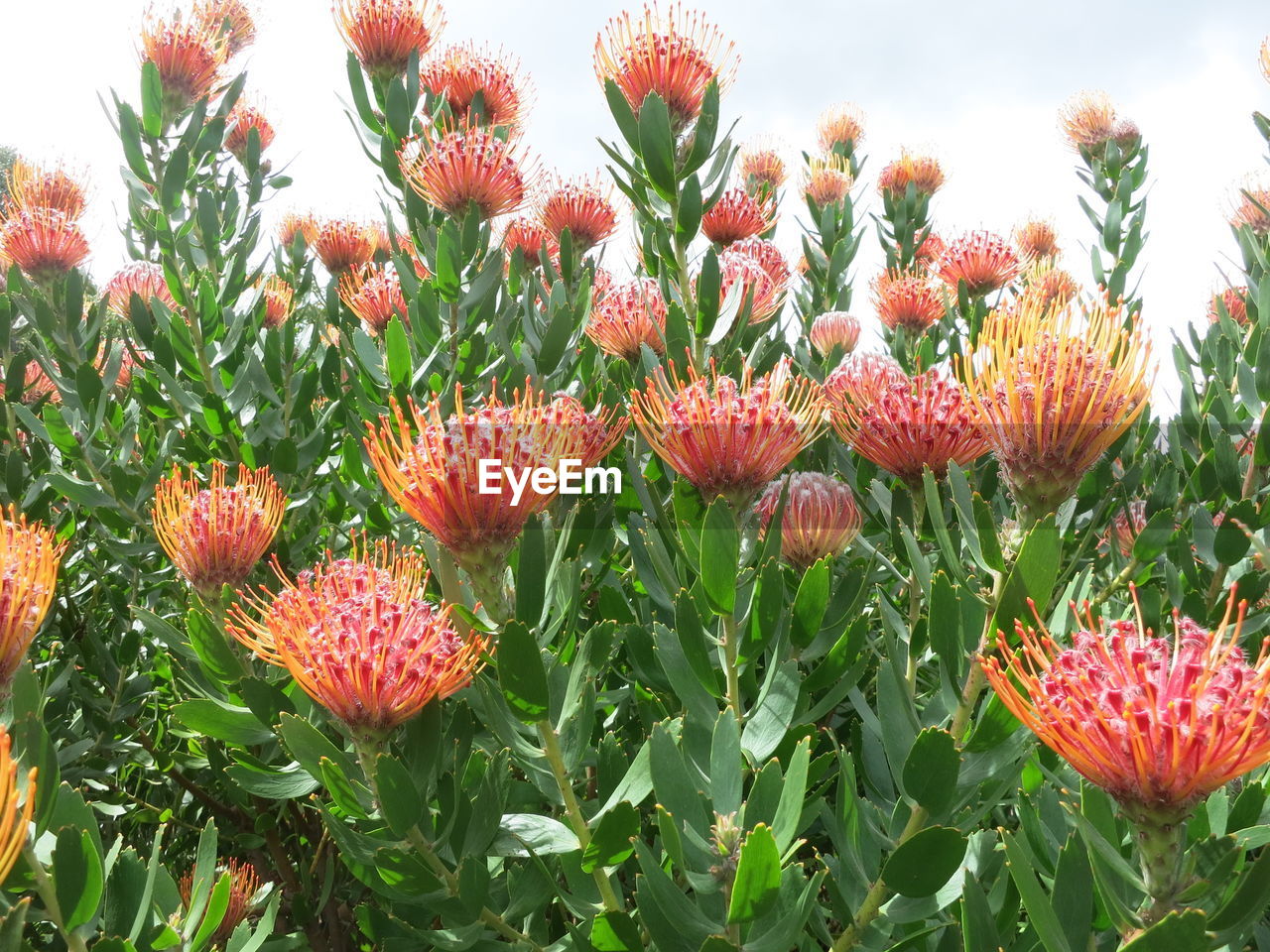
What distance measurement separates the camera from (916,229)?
369 cm

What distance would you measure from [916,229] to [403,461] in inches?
121

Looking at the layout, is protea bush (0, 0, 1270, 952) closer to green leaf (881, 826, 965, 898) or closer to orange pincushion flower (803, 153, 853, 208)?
green leaf (881, 826, 965, 898)

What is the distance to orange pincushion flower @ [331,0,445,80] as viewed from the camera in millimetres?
2238

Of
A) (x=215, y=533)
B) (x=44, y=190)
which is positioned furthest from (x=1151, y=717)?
(x=44, y=190)

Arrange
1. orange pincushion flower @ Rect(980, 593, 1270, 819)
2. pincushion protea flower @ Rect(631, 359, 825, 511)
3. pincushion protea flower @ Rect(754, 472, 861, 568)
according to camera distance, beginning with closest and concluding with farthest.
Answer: orange pincushion flower @ Rect(980, 593, 1270, 819) < pincushion protea flower @ Rect(631, 359, 825, 511) < pincushion protea flower @ Rect(754, 472, 861, 568)

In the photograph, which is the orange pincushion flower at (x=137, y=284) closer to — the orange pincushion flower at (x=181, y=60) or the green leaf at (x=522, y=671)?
the orange pincushion flower at (x=181, y=60)

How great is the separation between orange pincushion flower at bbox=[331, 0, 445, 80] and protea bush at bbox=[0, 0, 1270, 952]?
0.01m

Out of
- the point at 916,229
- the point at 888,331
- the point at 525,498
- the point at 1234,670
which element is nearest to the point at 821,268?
the point at 888,331

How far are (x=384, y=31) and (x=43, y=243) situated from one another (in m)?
1.15

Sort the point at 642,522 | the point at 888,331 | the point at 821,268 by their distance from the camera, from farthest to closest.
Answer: the point at 821,268 → the point at 888,331 → the point at 642,522

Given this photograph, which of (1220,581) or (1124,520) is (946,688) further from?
(1124,520)

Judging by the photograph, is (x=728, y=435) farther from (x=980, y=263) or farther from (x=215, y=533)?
(x=980, y=263)

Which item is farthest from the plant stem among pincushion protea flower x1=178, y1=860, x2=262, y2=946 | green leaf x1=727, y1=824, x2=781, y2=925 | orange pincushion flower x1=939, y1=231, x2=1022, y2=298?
orange pincushion flower x1=939, y1=231, x2=1022, y2=298

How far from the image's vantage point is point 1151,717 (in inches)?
31.4
